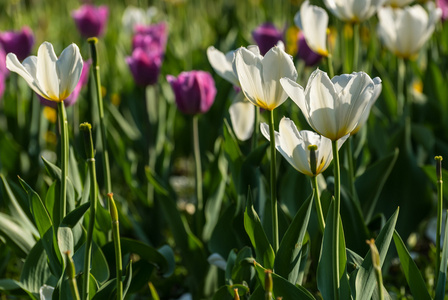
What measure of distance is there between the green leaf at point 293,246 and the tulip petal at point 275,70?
198 millimetres

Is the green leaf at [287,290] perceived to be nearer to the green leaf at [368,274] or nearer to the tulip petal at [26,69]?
the green leaf at [368,274]

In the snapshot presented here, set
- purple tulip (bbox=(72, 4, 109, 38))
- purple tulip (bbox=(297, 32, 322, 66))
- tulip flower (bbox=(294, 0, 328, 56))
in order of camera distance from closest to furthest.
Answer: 1. tulip flower (bbox=(294, 0, 328, 56))
2. purple tulip (bbox=(297, 32, 322, 66))
3. purple tulip (bbox=(72, 4, 109, 38))

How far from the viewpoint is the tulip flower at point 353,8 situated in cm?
169

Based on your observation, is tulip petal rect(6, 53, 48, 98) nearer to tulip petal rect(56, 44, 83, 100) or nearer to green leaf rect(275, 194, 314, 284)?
tulip petal rect(56, 44, 83, 100)

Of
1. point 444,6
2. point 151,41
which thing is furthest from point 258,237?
point 444,6

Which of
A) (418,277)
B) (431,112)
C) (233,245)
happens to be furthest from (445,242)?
(431,112)

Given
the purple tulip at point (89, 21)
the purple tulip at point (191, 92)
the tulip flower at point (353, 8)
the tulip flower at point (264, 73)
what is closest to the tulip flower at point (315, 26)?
the tulip flower at point (353, 8)

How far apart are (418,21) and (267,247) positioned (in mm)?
1023

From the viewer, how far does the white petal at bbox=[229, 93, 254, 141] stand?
1.46 m

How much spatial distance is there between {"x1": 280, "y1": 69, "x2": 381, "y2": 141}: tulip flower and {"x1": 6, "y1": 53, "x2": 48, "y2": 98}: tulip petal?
0.44 m

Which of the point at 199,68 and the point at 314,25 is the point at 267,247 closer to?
the point at 314,25

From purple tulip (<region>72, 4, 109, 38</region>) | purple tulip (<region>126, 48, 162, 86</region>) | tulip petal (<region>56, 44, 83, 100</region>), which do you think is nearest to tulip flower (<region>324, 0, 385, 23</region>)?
purple tulip (<region>126, 48, 162, 86</region>)

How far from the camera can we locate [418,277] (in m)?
1.10

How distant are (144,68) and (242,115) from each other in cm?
65
